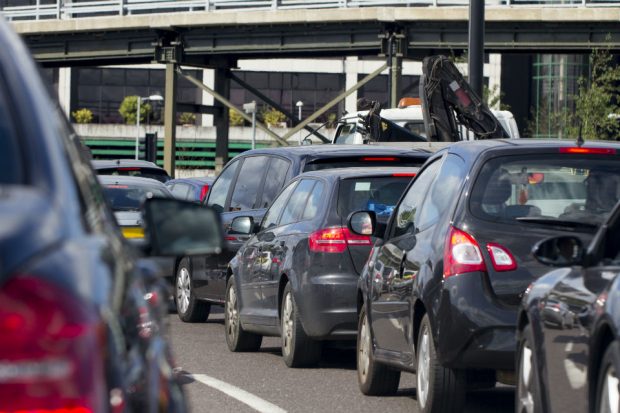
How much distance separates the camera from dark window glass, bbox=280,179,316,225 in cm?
1275

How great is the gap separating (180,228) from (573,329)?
282cm

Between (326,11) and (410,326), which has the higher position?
(326,11)

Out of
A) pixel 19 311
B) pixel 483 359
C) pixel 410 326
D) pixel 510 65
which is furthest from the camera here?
pixel 510 65

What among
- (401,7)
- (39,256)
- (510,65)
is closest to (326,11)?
(401,7)

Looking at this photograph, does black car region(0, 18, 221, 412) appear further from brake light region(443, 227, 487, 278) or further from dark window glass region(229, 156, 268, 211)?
dark window glass region(229, 156, 268, 211)

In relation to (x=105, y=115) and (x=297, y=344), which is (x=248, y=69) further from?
(x=297, y=344)

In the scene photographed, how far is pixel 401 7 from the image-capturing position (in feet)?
149

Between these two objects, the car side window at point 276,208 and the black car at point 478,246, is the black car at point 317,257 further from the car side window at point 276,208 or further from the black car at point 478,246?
the black car at point 478,246

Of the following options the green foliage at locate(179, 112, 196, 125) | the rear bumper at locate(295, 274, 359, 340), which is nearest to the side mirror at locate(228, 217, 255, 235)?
the rear bumper at locate(295, 274, 359, 340)

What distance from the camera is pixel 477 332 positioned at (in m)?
8.55

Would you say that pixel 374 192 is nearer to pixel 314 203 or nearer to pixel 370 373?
pixel 314 203

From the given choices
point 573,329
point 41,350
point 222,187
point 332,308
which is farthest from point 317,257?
point 41,350

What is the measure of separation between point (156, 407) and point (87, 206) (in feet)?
1.38

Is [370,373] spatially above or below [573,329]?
below
